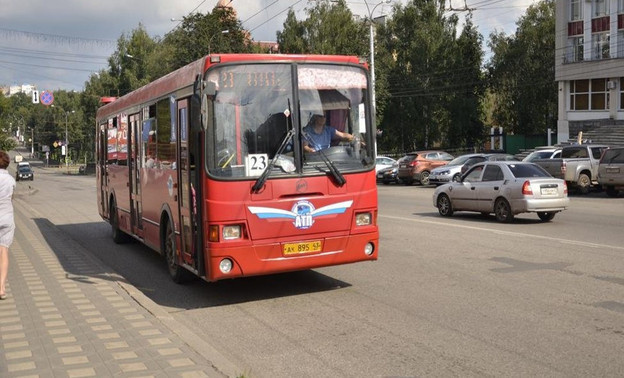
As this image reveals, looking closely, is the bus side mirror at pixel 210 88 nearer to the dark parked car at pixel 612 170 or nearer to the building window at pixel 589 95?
the dark parked car at pixel 612 170

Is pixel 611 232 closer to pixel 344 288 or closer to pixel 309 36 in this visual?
pixel 344 288

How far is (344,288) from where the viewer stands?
925 cm

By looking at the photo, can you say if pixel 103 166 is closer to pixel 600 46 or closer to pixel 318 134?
pixel 318 134

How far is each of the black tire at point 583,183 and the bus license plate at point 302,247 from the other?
21.4 m

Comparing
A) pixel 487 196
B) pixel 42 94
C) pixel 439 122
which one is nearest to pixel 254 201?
pixel 487 196

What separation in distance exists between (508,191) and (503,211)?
54 cm

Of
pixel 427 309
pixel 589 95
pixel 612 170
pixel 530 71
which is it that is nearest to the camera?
pixel 427 309

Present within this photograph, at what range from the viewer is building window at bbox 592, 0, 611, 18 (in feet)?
169

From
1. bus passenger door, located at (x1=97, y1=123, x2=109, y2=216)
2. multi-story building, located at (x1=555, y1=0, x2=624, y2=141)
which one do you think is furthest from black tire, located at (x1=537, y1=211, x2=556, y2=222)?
multi-story building, located at (x1=555, y1=0, x2=624, y2=141)

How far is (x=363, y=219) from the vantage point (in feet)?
29.0

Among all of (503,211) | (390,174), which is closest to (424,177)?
(390,174)

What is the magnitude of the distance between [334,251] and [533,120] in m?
61.8

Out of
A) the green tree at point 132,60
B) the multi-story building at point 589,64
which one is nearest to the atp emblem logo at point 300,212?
the multi-story building at point 589,64

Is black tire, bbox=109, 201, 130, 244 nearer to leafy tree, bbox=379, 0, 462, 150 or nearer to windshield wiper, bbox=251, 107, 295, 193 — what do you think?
windshield wiper, bbox=251, 107, 295, 193
